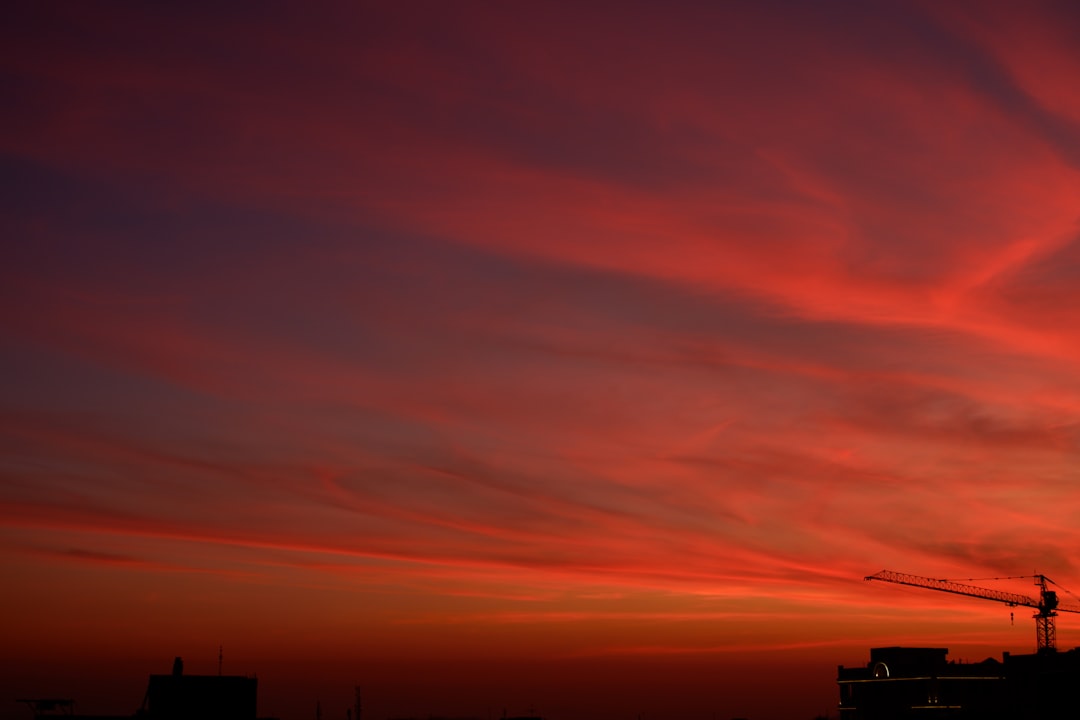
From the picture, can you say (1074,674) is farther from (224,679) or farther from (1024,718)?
(224,679)

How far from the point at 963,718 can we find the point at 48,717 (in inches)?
5524

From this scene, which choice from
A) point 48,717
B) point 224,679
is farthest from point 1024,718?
point 48,717

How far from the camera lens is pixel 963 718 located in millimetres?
190125

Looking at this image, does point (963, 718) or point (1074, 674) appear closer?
point (1074, 674)

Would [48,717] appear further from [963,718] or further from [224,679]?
Result: [963,718]

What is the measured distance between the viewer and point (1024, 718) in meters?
180

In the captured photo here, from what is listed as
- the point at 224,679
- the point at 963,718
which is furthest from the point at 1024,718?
the point at 224,679

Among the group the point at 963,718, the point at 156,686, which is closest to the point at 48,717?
the point at 156,686

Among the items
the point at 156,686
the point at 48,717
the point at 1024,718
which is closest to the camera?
the point at 156,686

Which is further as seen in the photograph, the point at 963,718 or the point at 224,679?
the point at 963,718

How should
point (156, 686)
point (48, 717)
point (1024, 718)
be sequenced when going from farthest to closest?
point (1024, 718) < point (48, 717) < point (156, 686)

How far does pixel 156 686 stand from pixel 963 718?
5010 inches

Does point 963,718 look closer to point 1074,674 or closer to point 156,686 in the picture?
point 1074,674

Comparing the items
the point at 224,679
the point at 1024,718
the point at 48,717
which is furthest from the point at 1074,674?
the point at 48,717
